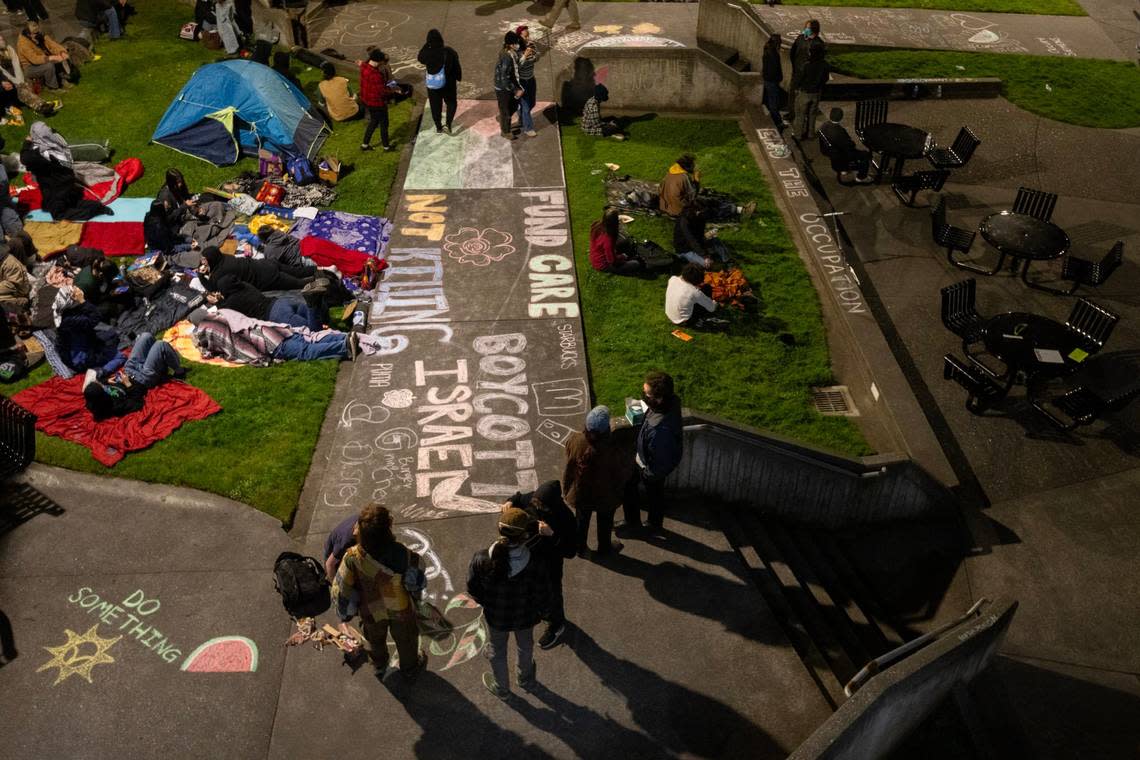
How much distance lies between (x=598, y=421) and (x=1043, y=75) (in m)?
18.3

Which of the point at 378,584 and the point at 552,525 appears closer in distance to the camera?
the point at 378,584

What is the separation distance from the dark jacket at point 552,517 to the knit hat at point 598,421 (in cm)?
70

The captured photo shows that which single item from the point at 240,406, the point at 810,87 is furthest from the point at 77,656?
the point at 810,87

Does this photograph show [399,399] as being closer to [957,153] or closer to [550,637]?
[550,637]

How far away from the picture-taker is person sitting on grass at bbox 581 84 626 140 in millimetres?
17375

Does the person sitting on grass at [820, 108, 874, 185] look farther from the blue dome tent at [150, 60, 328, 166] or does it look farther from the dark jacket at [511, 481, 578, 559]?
the dark jacket at [511, 481, 578, 559]

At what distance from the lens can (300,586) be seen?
27.8 ft

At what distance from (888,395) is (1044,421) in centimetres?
213

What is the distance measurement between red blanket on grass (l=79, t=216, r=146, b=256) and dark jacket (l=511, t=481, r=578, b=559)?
9.91 meters

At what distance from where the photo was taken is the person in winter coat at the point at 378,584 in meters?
6.82

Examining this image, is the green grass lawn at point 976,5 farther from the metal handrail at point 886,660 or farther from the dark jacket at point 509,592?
the dark jacket at point 509,592

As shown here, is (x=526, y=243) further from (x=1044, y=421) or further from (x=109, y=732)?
(x=109, y=732)

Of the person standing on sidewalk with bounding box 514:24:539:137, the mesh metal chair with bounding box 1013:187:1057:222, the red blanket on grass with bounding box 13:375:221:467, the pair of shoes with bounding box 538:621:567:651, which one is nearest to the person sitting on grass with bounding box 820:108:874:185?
the mesh metal chair with bounding box 1013:187:1057:222

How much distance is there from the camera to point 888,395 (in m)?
11.0
